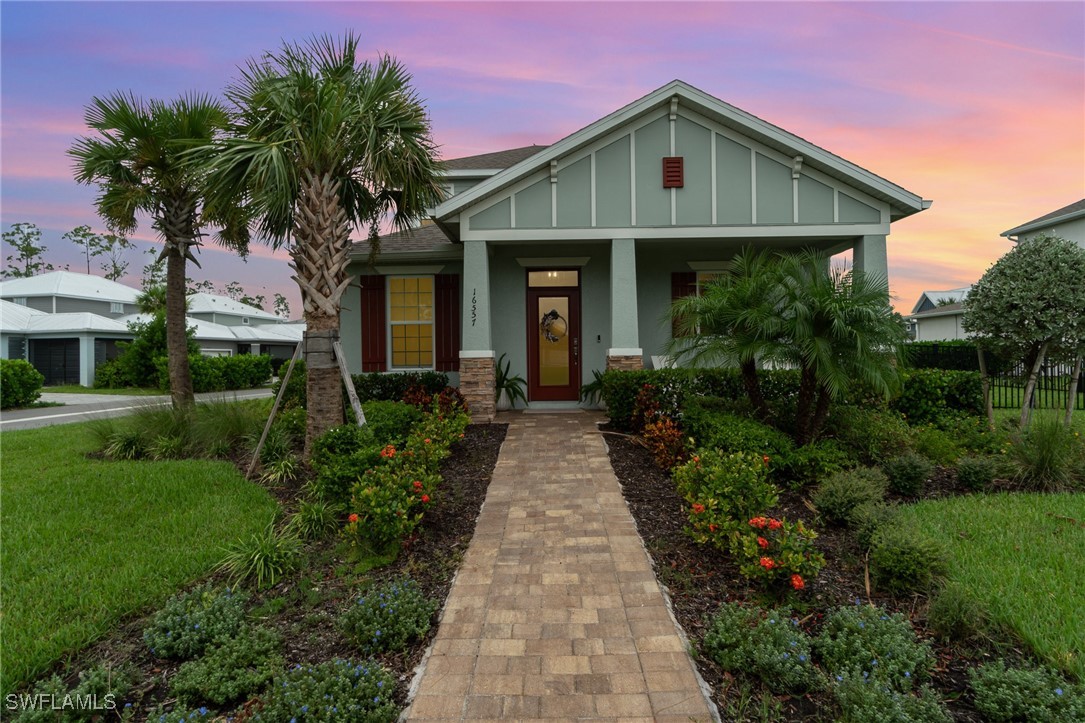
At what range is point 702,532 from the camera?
406 centimetres

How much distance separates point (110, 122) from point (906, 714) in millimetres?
11527

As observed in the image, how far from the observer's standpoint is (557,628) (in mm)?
3158

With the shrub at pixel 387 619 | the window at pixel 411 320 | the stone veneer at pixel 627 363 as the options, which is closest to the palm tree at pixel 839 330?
the stone veneer at pixel 627 363

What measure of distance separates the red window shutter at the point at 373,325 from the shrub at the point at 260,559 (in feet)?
21.9

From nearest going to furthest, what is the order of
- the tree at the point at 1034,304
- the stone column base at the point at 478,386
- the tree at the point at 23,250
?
the tree at the point at 1034,304, the stone column base at the point at 478,386, the tree at the point at 23,250

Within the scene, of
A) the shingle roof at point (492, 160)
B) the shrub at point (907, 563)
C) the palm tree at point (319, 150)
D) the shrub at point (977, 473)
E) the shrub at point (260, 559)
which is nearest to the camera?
the shrub at point (907, 563)

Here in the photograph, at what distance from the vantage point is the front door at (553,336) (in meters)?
10.5

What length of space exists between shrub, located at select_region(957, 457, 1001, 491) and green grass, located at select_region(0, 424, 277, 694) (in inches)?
285

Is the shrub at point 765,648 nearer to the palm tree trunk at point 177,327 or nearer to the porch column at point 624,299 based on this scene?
the porch column at point 624,299

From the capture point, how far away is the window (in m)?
10.7

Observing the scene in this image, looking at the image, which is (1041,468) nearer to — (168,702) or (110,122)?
(168,702)

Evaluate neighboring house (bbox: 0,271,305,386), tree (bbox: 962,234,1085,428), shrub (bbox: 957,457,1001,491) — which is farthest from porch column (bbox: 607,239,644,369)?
neighboring house (bbox: 0,271,305,386)

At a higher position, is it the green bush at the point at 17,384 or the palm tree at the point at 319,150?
the palm tree at the point at 319,150

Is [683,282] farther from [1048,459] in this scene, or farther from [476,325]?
[1048,459]
